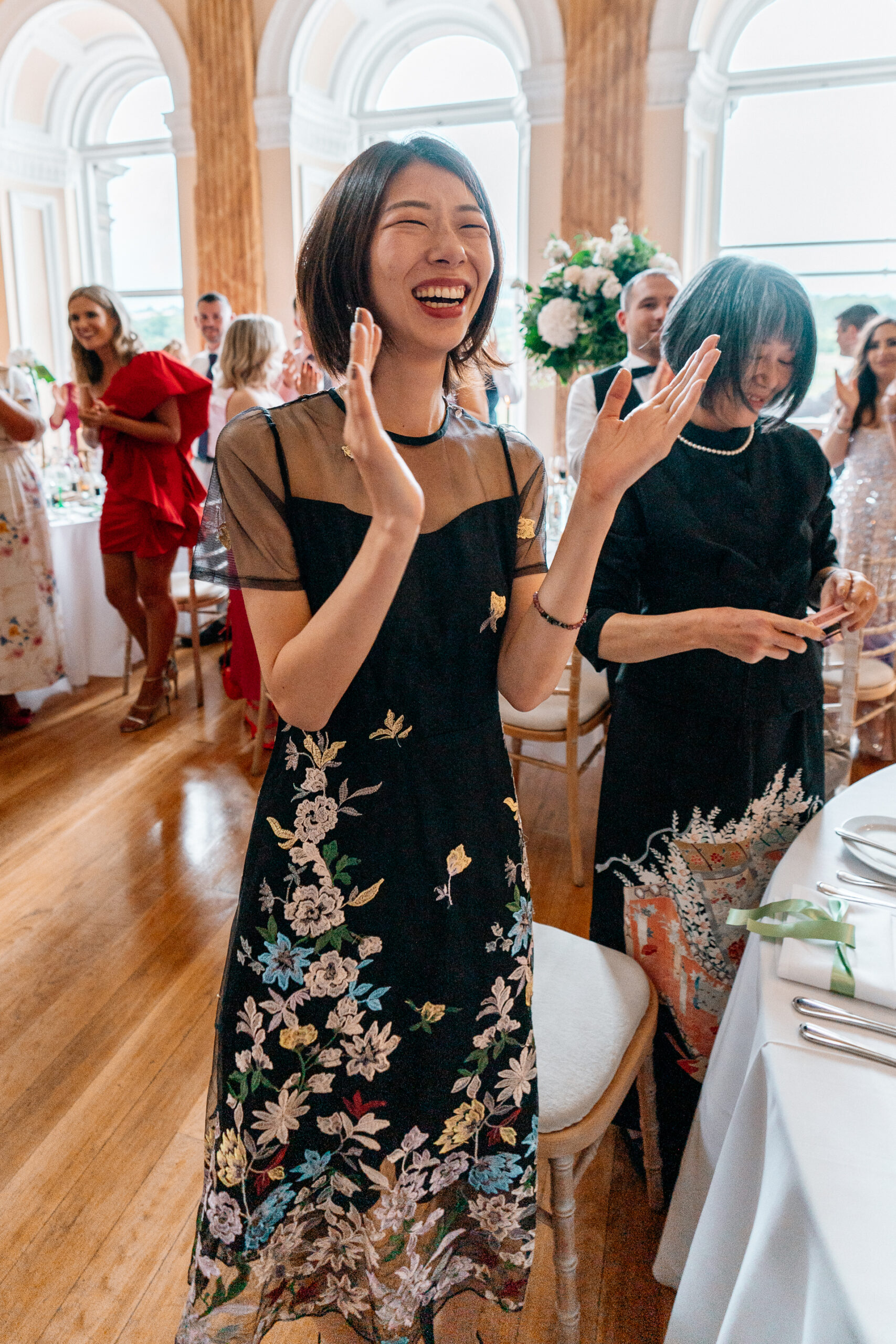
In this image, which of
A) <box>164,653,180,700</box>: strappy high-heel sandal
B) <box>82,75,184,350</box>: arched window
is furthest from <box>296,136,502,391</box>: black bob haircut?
<box>82,75,184,350</box>: arched window

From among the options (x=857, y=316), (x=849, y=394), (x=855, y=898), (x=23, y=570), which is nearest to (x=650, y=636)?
(x=855, y=898)

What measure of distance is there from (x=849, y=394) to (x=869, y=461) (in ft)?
0.89

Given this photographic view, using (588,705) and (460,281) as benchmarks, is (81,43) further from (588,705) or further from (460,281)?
(460,281)

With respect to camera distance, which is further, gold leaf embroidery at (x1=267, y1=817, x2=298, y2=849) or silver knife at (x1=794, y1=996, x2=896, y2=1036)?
gold leaf embroidery at (x1=267, y1=817, x2=298, y2=849)

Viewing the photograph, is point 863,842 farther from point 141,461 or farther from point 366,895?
point 141,461

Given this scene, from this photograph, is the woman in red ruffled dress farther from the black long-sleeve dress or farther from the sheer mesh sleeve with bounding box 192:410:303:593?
the sheer mesh sleeve with bounding box 192:410:303:593

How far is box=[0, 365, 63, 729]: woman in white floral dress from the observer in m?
3.65

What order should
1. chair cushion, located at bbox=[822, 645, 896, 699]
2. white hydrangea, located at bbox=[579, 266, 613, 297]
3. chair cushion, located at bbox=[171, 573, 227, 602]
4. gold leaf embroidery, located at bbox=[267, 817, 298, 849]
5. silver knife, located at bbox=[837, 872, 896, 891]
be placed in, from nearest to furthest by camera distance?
1. gold leaf embroidery, located at bbox=[267, 817, 298, 849]
2. silver knife, located at bbox=[837, 872, 896, 891]
3. chair cushion, located at bbox=[822, 645, 896, 699]
4. white hydrangea, located at bbox=[579, 266, 613, 297]
5. chair cushion, located at bbox=[171, 573, 227, 602]

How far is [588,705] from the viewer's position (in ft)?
9.02

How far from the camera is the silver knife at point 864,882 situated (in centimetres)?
110

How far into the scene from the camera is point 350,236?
866mm

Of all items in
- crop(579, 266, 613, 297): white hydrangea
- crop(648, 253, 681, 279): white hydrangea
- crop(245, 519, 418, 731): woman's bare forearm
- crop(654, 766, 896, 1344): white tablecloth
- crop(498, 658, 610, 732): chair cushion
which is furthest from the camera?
crop(579, 266, 613, 297): white hydrangea

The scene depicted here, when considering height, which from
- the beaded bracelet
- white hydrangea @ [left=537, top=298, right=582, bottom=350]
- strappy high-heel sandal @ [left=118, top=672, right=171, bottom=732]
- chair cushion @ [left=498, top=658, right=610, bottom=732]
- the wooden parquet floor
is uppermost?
white hydrangea @ [left=537, top=298, right=582, bottom=350]

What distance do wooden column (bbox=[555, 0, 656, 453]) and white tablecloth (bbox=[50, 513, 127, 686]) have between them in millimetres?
2529
